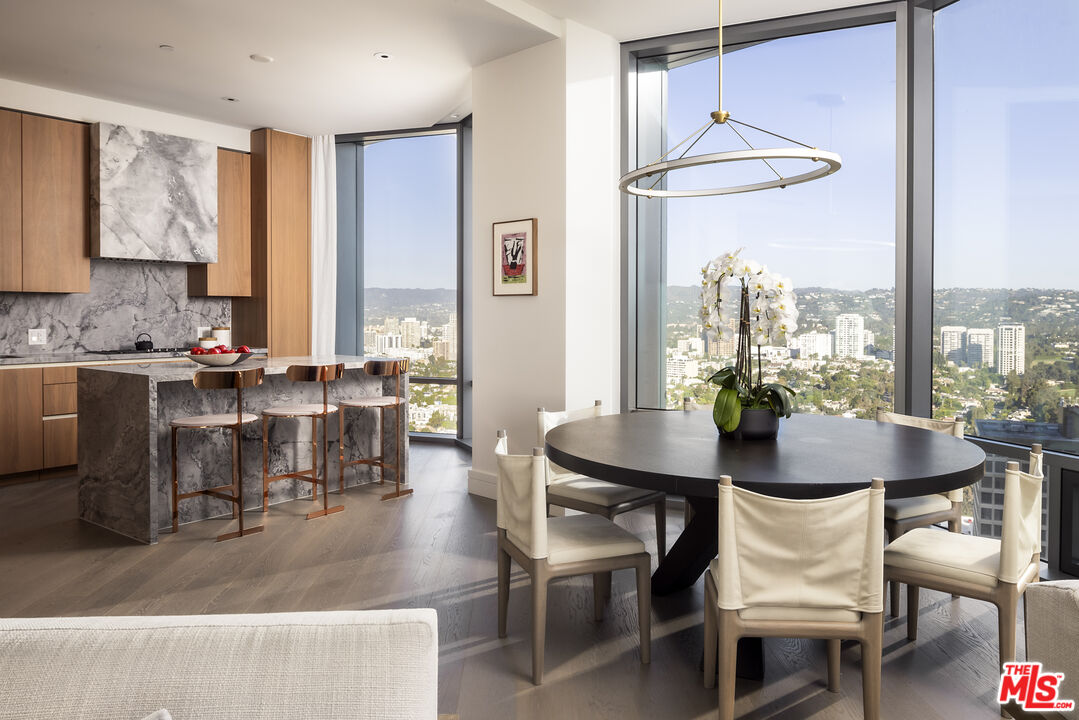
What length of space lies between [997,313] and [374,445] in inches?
161

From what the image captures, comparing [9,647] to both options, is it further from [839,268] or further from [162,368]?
[839,268]

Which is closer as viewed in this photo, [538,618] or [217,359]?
[538,618]

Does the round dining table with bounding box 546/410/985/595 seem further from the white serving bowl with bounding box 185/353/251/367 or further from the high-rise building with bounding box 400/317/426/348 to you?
the high-rise building with bounding box 400/317/426/348

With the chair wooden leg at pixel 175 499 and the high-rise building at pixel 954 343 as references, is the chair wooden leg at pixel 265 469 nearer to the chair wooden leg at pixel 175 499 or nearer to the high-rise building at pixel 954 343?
the chair wooden leg at pixel 175 499

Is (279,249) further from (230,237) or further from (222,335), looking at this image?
(222,335)

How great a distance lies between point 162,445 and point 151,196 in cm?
294

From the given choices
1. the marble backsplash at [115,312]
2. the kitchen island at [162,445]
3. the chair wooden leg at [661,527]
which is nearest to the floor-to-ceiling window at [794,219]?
the chair wooden leg at [661,527]

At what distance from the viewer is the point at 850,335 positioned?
164 inches

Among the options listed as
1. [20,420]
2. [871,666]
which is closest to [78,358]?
[20,420]

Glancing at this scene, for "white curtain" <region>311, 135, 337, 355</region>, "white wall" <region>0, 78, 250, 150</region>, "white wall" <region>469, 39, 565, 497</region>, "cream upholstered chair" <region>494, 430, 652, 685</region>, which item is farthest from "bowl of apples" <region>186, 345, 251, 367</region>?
"white wall" <region>0, 78, 250, 150</region>

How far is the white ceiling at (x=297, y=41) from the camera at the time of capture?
405 cm

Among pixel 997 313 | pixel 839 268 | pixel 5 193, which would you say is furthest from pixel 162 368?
pixel 997 313

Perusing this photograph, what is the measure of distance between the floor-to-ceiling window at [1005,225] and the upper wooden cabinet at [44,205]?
6216 mm

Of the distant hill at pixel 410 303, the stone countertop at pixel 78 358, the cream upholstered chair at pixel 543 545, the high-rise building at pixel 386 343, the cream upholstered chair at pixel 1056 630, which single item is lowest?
the cream upholstered chair at pixel 543 545
